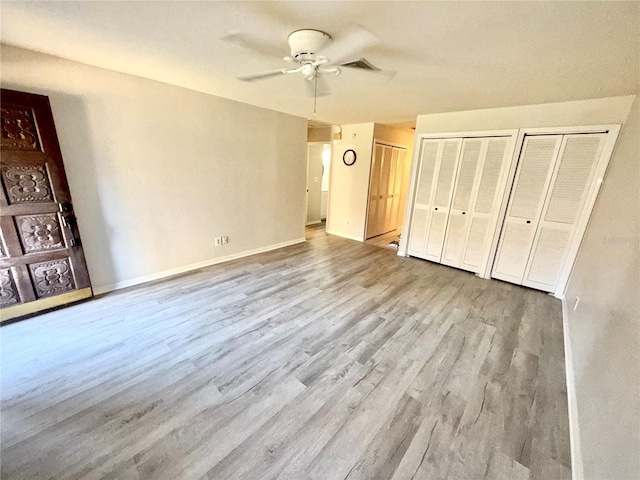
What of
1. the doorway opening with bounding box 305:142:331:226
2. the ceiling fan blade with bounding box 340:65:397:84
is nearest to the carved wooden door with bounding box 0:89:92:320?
the ceiling fan blade with bounding box 340:65:397:84

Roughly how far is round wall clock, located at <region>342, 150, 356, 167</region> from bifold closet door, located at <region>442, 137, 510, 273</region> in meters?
2.09

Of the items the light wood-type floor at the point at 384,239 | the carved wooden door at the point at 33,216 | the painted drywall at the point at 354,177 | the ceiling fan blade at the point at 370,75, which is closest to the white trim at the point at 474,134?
the painted drywall at the point at 354,177

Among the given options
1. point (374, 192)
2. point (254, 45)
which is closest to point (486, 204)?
point (374, 192)

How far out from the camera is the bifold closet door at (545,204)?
2.93m

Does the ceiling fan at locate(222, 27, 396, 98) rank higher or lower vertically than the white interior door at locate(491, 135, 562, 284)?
higher

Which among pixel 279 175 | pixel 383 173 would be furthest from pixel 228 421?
pixel 383 173

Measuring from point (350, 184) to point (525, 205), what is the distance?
2.99m

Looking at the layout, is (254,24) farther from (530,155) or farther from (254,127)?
(530,155)

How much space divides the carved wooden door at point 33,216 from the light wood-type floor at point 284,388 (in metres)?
0.28

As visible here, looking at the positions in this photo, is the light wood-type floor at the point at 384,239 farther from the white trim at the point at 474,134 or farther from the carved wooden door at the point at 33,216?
the carved wooden door at the point at 33,216

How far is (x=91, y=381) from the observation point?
177cm

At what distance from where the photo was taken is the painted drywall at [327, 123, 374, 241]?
504 cm

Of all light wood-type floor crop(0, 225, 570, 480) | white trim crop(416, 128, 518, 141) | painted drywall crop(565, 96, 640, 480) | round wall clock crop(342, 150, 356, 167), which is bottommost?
light wood-type floor crop(0, 225, 570, 480)

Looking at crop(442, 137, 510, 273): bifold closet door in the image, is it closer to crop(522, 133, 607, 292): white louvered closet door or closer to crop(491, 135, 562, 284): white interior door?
crop(491, 135, 562, 284): white interior door
